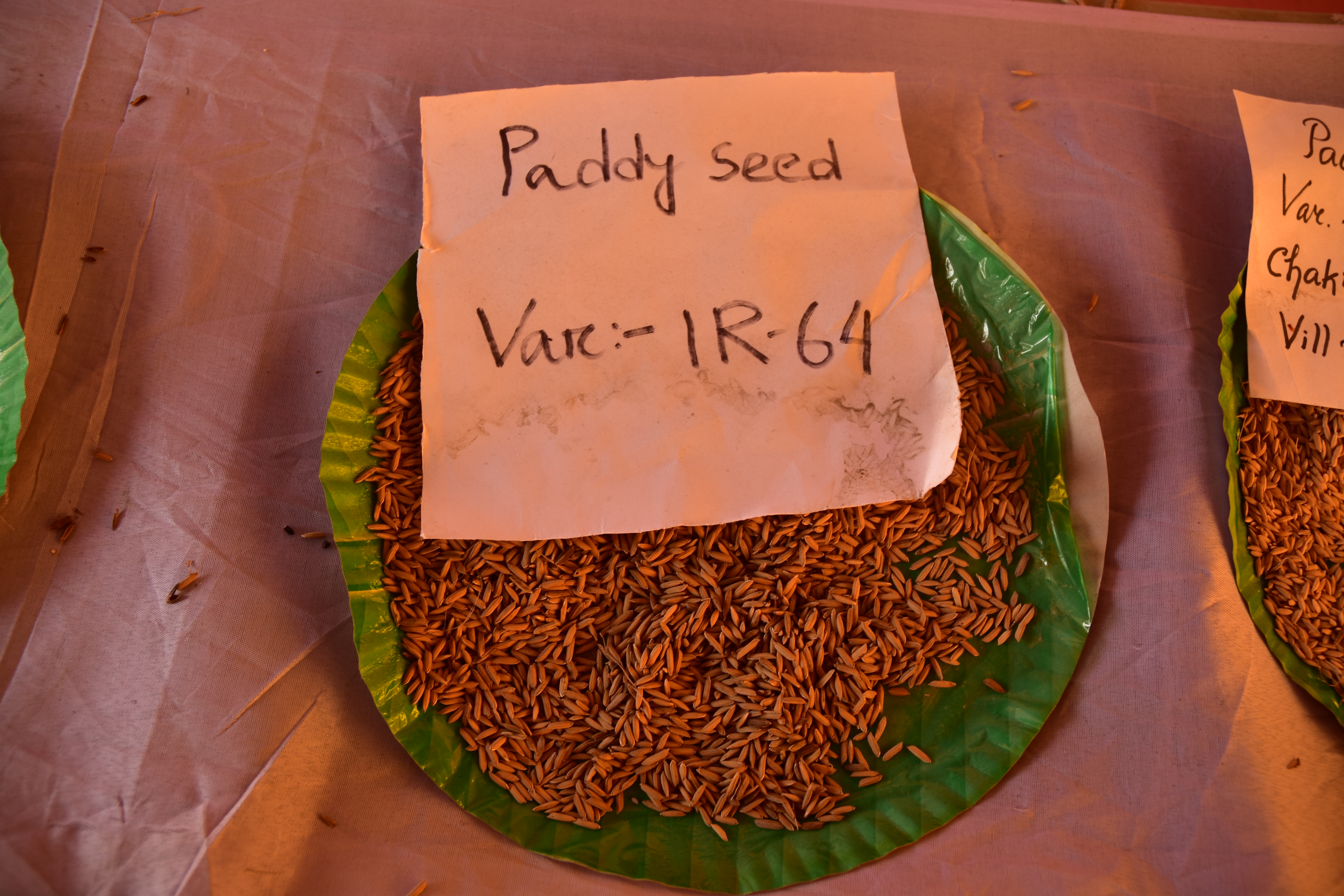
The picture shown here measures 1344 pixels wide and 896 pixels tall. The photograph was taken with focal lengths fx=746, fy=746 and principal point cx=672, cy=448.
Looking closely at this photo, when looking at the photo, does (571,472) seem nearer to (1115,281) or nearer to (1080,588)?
(1080,588)

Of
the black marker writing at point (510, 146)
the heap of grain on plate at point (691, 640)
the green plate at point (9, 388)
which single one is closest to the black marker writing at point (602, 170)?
the black marker writing at point (510, 146)

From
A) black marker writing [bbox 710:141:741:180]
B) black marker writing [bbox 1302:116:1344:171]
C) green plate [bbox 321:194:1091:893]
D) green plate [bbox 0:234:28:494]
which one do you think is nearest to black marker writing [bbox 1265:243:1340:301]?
black marker writing [bbox 1302:116:1344:171]

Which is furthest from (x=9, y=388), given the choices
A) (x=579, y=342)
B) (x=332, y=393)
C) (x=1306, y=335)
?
(x=1306, y=335)

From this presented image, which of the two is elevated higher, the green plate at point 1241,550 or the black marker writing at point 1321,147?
the black marker writing at point 1321,147

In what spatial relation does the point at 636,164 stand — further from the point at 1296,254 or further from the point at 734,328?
the point at 1296,254

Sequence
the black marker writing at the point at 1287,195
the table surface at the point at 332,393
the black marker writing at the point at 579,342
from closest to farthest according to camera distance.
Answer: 1. the table surface at the point at 332,393
2. the black marker writing at the point at 579,342
3. the black marker writing at the point at 1287,195

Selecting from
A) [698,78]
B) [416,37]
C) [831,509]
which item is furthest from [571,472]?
[416,37]

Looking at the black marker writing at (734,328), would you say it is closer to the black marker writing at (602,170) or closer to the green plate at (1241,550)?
the black marker writing at (602,170)
